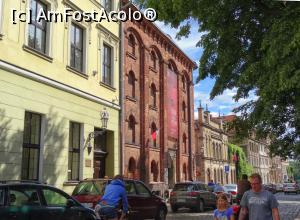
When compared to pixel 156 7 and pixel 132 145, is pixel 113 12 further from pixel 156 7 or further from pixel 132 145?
pixel 156 7

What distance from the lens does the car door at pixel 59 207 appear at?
10392mm

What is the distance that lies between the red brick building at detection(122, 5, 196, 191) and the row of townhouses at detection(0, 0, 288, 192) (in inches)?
2.9

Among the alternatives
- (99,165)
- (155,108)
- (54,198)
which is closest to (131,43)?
(155,108)

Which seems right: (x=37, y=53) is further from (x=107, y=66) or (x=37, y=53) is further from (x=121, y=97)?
(x=121, y=97)

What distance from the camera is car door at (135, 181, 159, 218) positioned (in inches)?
635

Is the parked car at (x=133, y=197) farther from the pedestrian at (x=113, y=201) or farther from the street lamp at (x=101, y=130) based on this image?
the street lamp at (x=101, y=130)

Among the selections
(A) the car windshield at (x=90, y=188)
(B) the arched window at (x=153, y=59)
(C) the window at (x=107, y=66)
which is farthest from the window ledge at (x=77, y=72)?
(B) the arched window at (x=153, y=59)

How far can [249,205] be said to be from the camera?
24.7 feet

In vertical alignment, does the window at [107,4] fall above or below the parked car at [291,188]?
above

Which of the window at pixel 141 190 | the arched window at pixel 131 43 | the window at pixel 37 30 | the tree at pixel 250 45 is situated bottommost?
the window at pixel 141 190

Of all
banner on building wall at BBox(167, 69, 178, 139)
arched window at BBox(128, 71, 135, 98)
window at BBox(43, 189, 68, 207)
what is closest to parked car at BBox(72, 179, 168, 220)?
window at BBox(43, 189, 68, 207)

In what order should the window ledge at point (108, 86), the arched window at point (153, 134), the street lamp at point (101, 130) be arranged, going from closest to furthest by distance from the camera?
the street lamp at point (101, 130)
the window ledge at point (108, 86)
the arched window at point (153, 134)

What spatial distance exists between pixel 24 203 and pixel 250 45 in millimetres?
6080

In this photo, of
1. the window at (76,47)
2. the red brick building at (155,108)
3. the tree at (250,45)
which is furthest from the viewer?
the red brick building at (155,108)
